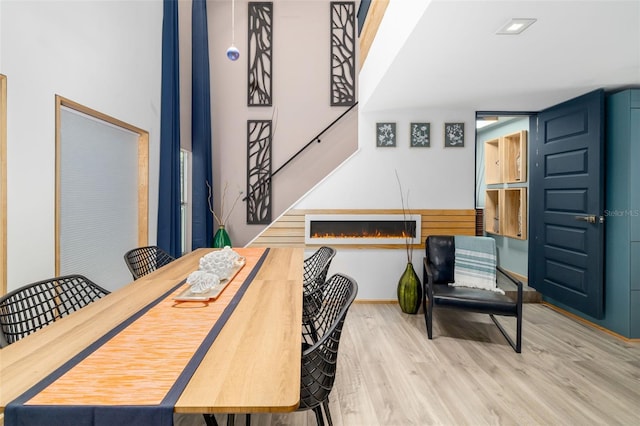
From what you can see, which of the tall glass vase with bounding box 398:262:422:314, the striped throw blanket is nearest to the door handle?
the striped throw blanket

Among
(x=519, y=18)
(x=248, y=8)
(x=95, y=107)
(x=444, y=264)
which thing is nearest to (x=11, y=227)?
(x=95, y=107)

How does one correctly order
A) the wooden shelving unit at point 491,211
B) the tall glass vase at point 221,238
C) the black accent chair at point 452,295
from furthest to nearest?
the wooden shelving unit at point 491,211, the tall glass vase at point 221,238, the black accent chair at point 452,295

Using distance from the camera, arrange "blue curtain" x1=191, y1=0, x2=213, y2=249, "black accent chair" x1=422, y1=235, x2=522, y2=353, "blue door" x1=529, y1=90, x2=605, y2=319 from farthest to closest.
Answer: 1. "blue curtain" x1=191, y1=0, x2=213, y2=249
2. "blue door" x1=529, y1=90, x2=605, y2=319
3. "black accent chair" x1=422, y1=235, x2=522, y2=353

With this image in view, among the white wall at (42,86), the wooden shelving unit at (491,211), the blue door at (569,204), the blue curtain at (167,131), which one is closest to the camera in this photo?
the white wall at (42,86)

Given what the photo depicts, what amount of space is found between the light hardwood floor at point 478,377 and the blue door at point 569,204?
45 centimetres

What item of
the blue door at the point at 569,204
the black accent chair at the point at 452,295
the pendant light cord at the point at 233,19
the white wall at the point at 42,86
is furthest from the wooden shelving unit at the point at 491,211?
the white wall at the point at 42,86

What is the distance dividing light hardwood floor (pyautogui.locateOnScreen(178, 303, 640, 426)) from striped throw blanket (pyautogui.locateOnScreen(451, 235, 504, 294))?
46 cm

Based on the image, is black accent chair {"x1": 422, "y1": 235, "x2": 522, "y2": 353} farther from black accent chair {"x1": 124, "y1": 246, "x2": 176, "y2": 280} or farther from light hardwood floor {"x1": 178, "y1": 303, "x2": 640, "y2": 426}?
black accent chair {"x1": 124, "y1": 246, "x2": 176, "y2": 280}

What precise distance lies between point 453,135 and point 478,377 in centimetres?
274

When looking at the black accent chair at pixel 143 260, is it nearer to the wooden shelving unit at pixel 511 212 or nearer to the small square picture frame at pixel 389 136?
the small square picture frame at pixel 389 136

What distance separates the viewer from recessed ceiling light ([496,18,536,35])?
186 cm

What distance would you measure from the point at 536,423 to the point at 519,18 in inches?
89.0

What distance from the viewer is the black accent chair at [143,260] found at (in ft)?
7.60

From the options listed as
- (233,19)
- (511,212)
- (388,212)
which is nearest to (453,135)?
(388,212)
